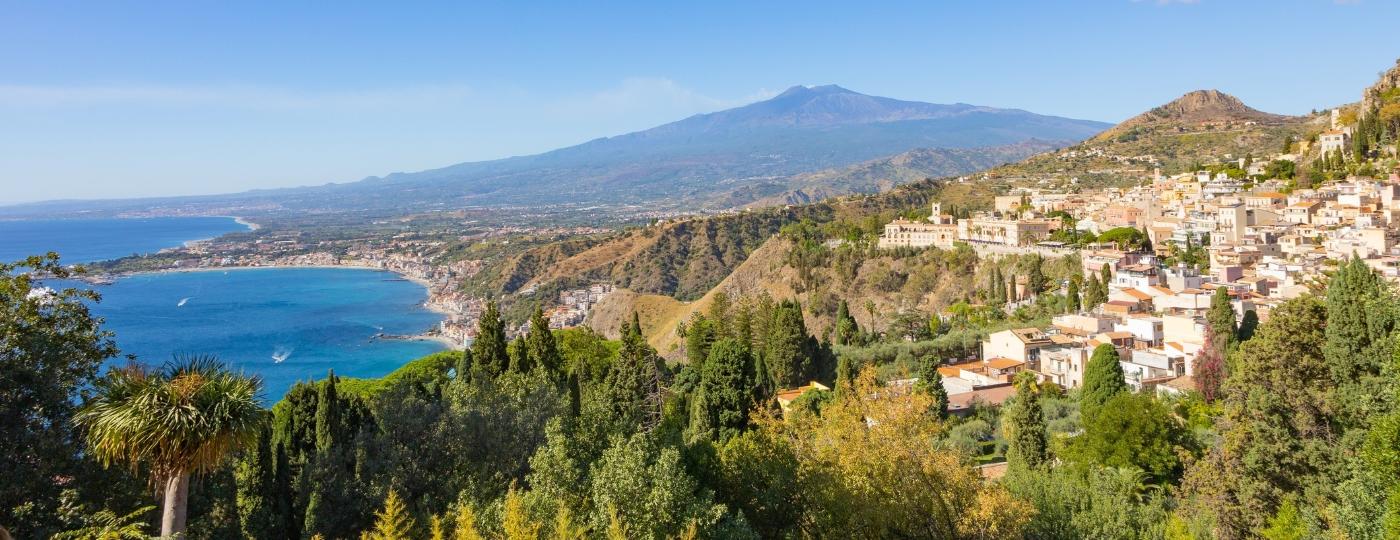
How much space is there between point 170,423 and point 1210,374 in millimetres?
20865

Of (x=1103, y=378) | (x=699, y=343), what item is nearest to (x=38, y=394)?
(x=1103, y=378)

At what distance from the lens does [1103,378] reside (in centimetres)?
1841

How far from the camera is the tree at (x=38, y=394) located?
681cm

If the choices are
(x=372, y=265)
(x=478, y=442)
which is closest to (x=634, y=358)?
(x=478, y=442)

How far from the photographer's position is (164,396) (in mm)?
7246

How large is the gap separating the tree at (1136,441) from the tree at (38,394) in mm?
15477

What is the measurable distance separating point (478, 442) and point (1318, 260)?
34080 millimetres

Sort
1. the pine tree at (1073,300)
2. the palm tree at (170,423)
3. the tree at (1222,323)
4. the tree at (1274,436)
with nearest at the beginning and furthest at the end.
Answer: the palm tree at (170,423)
the tree at (1274,436)
the tree at (1222,323)
the pine tree at (1073,300)

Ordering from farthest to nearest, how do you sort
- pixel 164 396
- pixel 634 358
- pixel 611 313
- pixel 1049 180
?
pixel 1049 180, pixel 611 313, pixel 634 358, pixel 164 396

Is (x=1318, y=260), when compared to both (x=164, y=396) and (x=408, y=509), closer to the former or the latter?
(x=408, y=509)

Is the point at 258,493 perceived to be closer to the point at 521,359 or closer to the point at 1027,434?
the point at 521,359

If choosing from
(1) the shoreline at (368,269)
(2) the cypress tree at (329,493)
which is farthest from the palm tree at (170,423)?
(1) the shoreline at (368,269)

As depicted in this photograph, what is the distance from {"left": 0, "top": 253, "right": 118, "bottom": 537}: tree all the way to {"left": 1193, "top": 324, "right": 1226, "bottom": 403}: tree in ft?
68.7

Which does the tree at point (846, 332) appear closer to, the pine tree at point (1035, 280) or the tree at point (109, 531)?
the pine tree at point (1035, 280)
